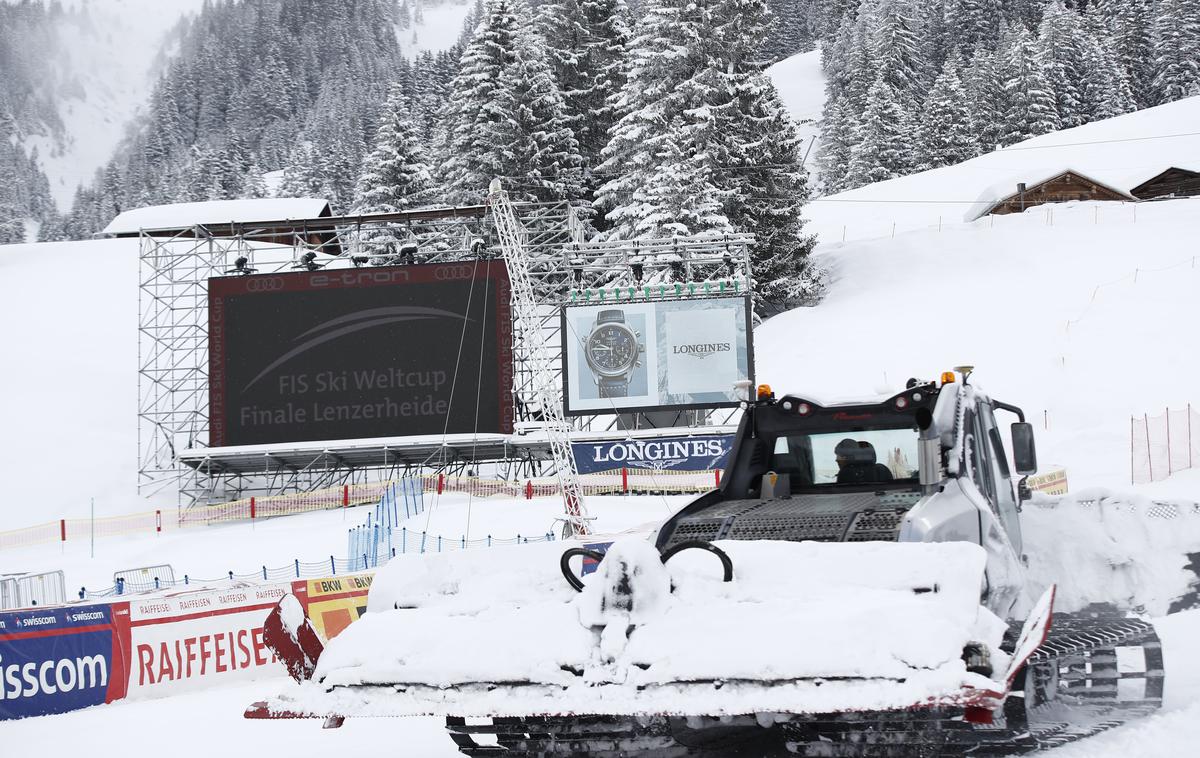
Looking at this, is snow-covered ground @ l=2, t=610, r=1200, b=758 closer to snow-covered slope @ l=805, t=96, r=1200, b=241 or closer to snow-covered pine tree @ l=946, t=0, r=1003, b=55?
snow-covered slope @ l=805, t=96, r=1200, b=241

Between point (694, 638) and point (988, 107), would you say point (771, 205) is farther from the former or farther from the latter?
point (694, 638)

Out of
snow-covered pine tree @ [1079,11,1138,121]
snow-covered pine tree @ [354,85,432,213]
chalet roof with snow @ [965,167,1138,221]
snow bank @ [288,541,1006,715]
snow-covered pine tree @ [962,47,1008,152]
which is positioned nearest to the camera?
snow bank @ [288,541,1006,715]

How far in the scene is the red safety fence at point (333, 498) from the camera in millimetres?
32969

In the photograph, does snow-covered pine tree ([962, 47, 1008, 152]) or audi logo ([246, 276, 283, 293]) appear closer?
audi logo ([246, 276, 283, 293])

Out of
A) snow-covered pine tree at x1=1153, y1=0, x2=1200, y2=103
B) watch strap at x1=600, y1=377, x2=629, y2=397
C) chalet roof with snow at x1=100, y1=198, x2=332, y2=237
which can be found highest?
snow-covered pine tree at x1=1153, y1=0, x2=1200, y2=103

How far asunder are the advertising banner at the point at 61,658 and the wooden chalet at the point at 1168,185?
69694 millimetres

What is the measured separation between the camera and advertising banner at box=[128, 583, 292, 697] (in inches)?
520

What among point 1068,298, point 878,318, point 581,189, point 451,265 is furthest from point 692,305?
point 581,189

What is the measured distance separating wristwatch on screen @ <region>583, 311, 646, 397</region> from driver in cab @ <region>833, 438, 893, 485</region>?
28.8 metres

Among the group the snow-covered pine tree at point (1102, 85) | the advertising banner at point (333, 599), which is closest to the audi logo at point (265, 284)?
the advertising banner at point (333, 599)

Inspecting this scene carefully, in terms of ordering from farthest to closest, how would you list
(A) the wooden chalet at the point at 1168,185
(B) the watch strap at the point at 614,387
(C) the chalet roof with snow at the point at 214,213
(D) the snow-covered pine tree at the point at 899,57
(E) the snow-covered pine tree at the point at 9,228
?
(D) the snow-covered pine tree at the point at 899,57
(E) the snow-covered pine tree at the point at 9,228
(C) the chalet roof with snow at the point at 214,213
(A) the wooden chalet at the point at 1168,185
(B) the watch strap at the point at 614,387

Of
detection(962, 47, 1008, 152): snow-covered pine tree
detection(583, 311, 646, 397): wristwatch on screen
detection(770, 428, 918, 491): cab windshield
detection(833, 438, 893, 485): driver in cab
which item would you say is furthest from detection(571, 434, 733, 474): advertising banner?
detection(962, 47, 1008, 152): snow-covered pine tree

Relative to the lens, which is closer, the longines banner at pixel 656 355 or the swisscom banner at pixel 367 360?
the longines banner at pixel 656 355

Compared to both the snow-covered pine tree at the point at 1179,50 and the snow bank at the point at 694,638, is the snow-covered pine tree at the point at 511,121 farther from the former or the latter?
the snow-covered pine tree at the point at 1179,50
